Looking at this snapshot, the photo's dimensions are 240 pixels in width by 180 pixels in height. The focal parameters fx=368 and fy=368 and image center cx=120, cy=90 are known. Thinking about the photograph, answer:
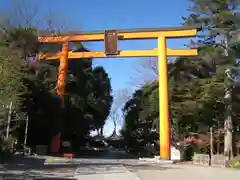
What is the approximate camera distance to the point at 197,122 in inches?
1282

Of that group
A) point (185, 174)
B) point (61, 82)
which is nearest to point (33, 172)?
point (185, 174)

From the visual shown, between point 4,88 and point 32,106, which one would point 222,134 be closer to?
point 32,106

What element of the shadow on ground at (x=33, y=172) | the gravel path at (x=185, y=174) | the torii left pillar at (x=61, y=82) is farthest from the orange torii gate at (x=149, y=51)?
the shadow on ground at (x=33, y=172)

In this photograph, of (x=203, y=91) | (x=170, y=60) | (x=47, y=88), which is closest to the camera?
(x=203, y=91)

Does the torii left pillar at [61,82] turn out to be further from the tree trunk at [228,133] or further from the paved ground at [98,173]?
the tree trunk at [228,133]

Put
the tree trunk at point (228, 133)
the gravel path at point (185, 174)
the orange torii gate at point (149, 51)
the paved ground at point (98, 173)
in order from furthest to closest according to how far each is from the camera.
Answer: the orange torii gate at point (149, 51) < the tree trunk at point (228, 133) < the gravel path at point (185, 174) < the paved ground at point (98, 173)

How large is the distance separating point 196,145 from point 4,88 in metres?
19.6

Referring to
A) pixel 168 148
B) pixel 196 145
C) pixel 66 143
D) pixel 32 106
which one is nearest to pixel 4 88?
pixel 32 106

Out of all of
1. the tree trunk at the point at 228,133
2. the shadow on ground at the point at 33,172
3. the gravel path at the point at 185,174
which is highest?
the tree trunk at the point at 228,133

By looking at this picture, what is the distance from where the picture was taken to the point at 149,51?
108 ft

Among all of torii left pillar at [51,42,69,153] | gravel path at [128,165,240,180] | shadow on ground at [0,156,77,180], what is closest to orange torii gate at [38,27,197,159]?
torii left pillar at [51,42,69,153]

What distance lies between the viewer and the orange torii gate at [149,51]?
30.9m

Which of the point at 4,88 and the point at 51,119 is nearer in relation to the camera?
the point at 4,88

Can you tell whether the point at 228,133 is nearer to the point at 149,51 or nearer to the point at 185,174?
the point at 149,51
